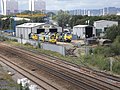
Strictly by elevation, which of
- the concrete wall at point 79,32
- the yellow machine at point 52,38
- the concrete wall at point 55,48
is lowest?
the concrete wall at point 55,48

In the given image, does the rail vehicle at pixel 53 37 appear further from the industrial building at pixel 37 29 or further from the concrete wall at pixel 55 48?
the concrete wall at pixel 55 48

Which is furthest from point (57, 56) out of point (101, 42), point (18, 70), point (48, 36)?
point (48, 36)

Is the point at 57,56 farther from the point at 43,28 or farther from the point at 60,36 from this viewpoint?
the point at 43,28

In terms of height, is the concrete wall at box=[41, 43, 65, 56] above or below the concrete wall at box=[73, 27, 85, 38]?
below

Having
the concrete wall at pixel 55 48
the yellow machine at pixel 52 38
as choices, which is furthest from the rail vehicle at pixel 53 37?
the concrete wall at pixel 55 48

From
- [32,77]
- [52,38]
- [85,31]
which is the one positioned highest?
[85,31]

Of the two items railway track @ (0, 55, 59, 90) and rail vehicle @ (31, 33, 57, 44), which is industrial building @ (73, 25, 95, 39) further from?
railway track @ (0, 55, 59, 90)

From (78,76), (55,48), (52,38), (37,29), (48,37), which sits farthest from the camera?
(37,29)

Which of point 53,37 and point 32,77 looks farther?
point 53,37

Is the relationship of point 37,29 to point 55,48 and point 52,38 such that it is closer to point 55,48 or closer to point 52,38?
point 52,38

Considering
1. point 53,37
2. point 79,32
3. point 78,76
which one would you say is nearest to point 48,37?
point 53,37

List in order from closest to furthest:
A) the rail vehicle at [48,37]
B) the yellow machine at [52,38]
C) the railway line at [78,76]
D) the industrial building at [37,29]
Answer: the railway line at [78,76], the yellow machine at [52,38], the rail vehicle at [48,37], the industrial building at [37,29]

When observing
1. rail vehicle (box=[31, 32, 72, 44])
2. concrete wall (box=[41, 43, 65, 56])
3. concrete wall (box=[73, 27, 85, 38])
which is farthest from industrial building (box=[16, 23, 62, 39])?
concrete wall (box=[41, 43, 65, 56])

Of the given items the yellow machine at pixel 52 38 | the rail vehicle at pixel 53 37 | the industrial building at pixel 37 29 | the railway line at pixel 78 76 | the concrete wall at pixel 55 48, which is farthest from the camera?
the industrial building at pixel 37 29
